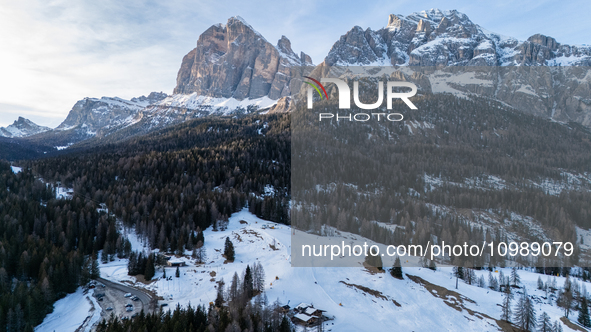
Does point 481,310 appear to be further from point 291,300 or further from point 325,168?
point 325,168

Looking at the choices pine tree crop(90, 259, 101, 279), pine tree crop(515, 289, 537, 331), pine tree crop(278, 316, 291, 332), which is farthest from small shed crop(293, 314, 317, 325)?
pine tree crop(90, 259, 101, 279)

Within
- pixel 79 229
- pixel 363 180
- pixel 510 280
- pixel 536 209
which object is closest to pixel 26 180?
pixel 79 229

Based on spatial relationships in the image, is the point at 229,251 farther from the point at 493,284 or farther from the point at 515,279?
the point at 515,279

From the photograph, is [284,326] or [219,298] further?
[219,298]

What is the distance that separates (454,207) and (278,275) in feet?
442

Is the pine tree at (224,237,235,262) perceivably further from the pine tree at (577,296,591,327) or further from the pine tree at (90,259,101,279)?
the pine tree at (577,296,591,327)

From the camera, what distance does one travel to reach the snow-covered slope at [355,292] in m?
63.6

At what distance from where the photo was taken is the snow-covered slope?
63594mm

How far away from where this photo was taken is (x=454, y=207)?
566ft

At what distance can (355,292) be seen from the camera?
7125 cm

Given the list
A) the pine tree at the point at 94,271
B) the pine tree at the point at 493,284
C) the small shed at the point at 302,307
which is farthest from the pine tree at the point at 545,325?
the pine tree at the point at 94,271

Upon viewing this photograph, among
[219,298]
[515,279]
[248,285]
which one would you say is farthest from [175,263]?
[515,279]

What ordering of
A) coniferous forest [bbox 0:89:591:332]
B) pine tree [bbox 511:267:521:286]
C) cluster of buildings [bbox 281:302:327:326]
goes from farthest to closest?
pine tree [bbox 511:267:521:286] → coniferous forest [bbox 0:89:591:332] → cluster of buildings [bbox 281:302:327:326]

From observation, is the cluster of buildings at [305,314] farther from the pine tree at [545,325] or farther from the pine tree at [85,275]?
the pine tree at [85,275]
